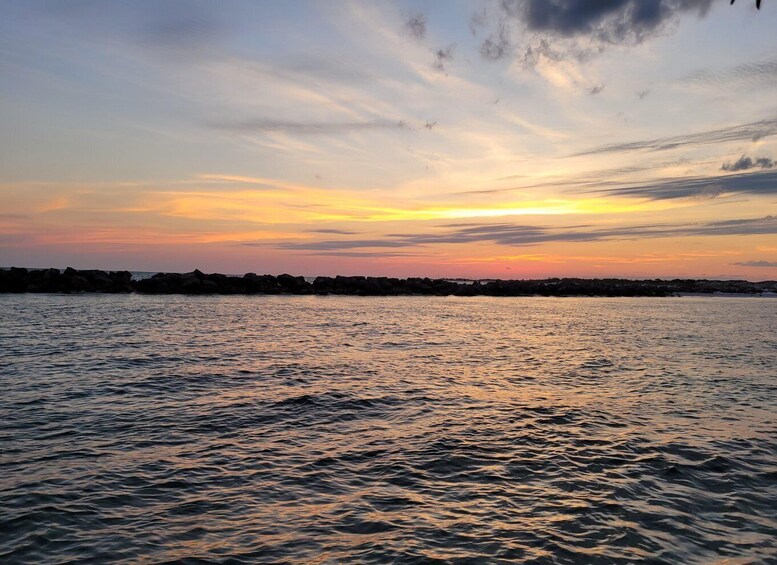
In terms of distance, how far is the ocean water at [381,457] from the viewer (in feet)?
23.0

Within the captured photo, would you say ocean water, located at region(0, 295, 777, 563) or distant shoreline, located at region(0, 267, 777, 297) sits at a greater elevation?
distant shoreline, located at region(0, 267, 777, 297)

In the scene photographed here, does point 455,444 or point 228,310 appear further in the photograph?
point 228,310

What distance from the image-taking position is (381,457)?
33.9 ft

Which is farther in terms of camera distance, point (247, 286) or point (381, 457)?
point (247, 286)

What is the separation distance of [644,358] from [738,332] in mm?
17747

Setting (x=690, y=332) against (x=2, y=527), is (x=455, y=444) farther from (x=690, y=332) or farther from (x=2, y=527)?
(x=690, y=332)

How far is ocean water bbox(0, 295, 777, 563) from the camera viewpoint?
23.0 ft

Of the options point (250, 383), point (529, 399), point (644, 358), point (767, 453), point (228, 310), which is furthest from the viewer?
point (228, 310)

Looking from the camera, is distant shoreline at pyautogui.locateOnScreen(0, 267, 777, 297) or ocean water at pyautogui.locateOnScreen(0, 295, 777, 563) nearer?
ocean water at pyautogui.locateOnScreen(0, 295, 777, 563)

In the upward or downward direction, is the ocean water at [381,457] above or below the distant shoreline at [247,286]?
below

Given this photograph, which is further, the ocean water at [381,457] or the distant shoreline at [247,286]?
the distant shoreline at [247,286]

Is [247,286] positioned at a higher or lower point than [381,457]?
higher

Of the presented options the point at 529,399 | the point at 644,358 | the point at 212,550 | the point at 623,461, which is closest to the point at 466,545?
the point at 212,550

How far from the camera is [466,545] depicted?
6887 millimetres
